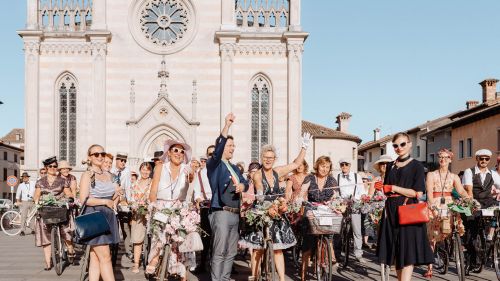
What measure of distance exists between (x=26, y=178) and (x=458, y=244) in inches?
621

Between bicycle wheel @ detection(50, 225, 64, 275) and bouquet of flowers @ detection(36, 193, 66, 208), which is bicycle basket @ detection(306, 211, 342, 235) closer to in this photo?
bicycle wheel @ detection(50, 225, 64, 275)

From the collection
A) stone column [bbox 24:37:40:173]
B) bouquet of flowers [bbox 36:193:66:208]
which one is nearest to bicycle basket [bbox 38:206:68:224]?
bouquet of flowers [bbox 36:193:66:208]

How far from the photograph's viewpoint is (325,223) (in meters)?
8.22

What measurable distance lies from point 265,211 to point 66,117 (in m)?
24.5

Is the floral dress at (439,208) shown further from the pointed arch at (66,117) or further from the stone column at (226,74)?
the pointed arch at (66,117)

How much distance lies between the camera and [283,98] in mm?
30500

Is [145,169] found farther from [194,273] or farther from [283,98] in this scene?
[283,98]

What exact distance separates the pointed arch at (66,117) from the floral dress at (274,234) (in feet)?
78.4

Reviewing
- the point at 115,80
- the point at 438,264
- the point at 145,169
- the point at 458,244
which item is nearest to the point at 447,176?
the point at 458,244

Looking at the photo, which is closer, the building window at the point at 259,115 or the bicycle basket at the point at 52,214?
the bicycle basket at the point at 52,214

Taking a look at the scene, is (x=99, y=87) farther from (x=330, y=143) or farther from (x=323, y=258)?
(x=323, y=258)

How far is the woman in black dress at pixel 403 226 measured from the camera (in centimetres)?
688

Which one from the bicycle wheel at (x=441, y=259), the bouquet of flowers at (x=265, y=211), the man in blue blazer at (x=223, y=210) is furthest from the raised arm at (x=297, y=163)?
the bicycle wheel at (x=441, y=259)

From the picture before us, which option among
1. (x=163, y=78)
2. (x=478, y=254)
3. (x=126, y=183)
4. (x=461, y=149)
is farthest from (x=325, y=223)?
(x=461, y=149)
